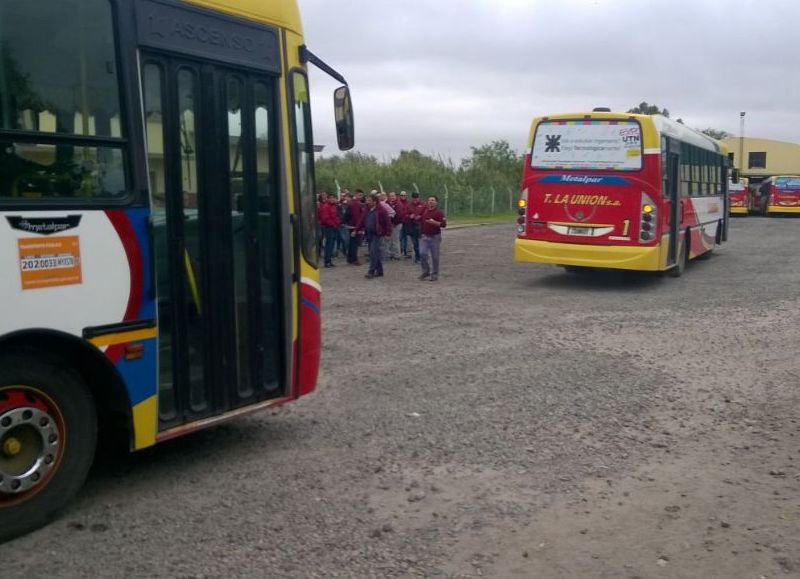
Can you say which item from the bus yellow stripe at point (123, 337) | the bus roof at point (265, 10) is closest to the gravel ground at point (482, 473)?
the bus yellow stripe at point (123, 337)

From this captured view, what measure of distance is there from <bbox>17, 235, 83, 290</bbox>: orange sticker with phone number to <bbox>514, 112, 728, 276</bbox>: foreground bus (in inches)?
473

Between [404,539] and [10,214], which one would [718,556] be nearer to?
[404,539]

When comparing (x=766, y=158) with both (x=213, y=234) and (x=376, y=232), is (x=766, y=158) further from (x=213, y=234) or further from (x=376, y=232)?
(x=213, y=234)

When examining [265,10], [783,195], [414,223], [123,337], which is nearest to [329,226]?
[414,223]

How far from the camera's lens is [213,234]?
5.70 metres

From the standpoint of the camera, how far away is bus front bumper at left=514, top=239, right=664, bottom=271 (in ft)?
50.5

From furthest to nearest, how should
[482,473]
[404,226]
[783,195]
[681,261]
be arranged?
1. [783,195]
2. [404,226]
3. [681,261]
4. [482,473]

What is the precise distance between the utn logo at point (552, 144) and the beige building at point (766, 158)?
122 feet

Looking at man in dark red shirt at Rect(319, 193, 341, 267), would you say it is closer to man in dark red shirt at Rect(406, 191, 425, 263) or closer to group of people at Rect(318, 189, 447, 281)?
group of people at Rect(318, 189, 447, 281)

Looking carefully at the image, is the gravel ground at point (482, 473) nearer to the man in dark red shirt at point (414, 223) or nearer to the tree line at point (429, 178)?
the man in dark red shirt at point (414, 223)

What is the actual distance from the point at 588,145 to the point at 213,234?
11.3 m

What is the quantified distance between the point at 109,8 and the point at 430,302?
9.55m

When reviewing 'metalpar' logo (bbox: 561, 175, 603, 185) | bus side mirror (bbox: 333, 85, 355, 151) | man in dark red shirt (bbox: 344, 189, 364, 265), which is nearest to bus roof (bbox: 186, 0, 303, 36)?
bus side mirror (bbox: 333, 85, 355, 151)

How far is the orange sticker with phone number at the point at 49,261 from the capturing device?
455 cm
